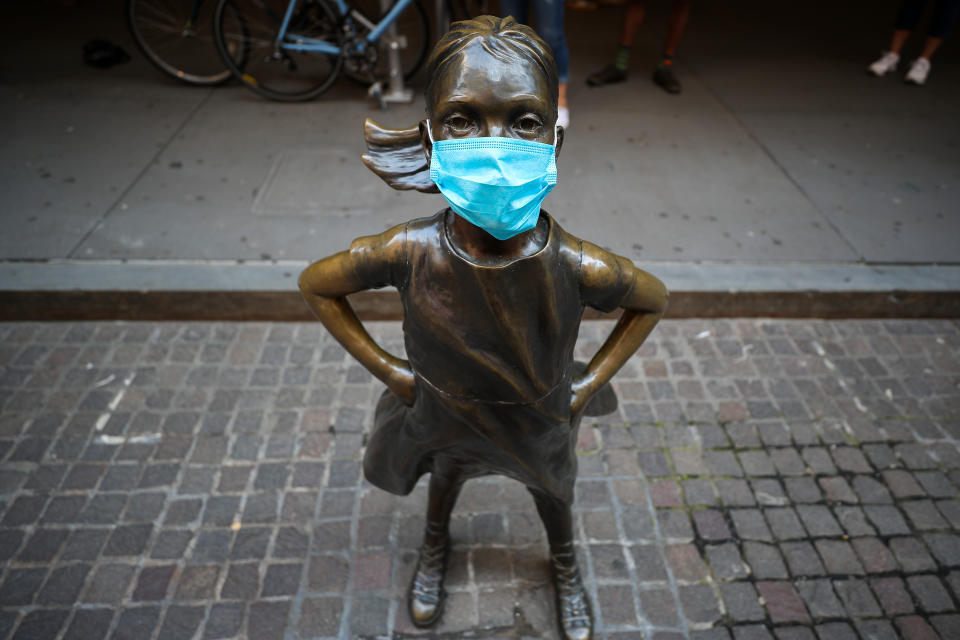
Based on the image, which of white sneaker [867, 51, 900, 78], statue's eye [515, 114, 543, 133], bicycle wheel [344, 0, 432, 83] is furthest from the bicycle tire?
statue's eye [515, 114, 543, 133]

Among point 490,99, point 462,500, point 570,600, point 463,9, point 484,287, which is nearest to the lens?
point 490,99

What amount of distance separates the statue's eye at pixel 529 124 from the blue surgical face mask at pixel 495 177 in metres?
0.03

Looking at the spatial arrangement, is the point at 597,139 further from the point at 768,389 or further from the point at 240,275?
the point at 240,275

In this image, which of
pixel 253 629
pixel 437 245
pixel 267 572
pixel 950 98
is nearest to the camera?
pixel 437 245

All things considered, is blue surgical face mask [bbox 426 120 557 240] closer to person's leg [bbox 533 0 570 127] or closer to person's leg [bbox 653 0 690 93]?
person's leg [bbox 533 0 570 127]

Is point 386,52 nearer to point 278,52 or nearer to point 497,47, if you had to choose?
point 278,52

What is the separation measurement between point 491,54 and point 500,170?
0.74 feet

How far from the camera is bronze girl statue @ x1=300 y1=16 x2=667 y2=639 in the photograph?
128 cm

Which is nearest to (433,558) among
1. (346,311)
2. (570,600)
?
(570,600)

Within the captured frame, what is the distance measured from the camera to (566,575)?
2.33m

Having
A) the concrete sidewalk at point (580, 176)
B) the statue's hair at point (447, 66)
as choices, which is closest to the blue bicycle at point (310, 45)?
the concrete sidewalk at point (580, 176)

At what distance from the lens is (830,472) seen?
292 cm

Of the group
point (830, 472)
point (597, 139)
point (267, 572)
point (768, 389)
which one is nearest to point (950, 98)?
point (597, 139)

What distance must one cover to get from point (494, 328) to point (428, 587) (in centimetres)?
132
